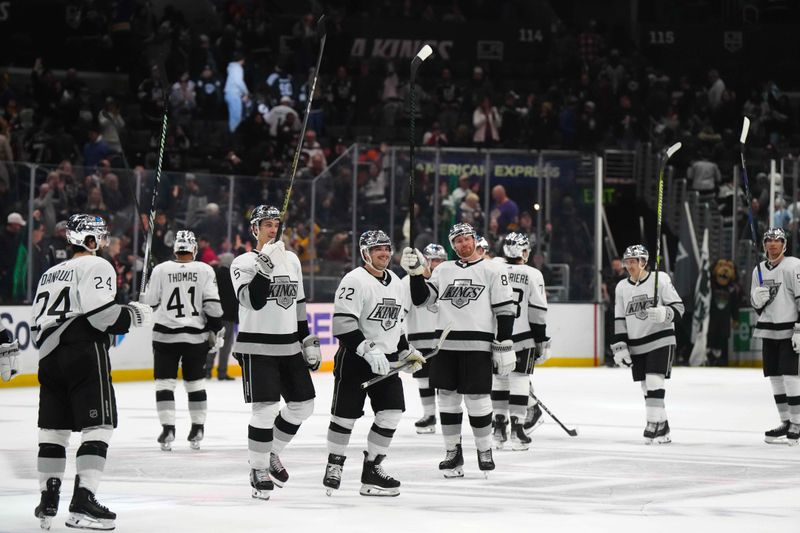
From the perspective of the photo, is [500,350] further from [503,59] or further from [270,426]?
[503,59]

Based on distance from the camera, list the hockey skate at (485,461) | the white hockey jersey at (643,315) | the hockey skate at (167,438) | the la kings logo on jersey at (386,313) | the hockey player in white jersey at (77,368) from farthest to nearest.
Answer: the white hockey jersey at (643,315) → the hockey skate at (167,438) → the hockey skate at (485,461) → the la kings logo on jersey at (386,313) → the hockey player in white jersey at (77,368)

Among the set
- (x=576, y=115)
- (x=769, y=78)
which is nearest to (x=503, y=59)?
(x=576, y=115)

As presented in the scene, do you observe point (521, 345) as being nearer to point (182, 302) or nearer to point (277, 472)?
point (182, 302)

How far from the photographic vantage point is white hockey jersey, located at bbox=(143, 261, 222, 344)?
10625mm

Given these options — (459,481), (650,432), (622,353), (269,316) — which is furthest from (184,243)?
(650,432)

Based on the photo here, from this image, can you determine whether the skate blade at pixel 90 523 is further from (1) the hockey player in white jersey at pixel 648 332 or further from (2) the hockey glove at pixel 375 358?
(1) the hockey player in white jersey at pixel 648 332

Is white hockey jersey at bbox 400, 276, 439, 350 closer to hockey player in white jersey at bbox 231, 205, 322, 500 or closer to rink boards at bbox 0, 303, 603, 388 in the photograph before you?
rink boards at bbox 0, 303, 603, 388

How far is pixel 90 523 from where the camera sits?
6715 millimetres

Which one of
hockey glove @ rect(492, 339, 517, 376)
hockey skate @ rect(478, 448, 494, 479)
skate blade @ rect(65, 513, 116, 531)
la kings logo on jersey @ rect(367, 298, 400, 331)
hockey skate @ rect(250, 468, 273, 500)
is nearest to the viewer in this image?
skate blade @ rect(65, 513, 116, 531)

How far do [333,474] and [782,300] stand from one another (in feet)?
16.5

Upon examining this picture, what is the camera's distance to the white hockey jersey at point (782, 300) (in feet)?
37.3

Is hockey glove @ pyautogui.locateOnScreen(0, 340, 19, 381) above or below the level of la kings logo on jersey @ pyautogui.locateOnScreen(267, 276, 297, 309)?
below

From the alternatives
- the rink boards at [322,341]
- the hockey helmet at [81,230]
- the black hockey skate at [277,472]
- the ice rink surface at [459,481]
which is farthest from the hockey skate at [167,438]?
the rink boards at [322,341]

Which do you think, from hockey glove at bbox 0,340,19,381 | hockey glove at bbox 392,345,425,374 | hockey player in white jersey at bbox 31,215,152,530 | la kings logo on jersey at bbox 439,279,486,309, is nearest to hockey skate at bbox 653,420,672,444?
la kings logo on jersey at bbox 439,279,486,309
